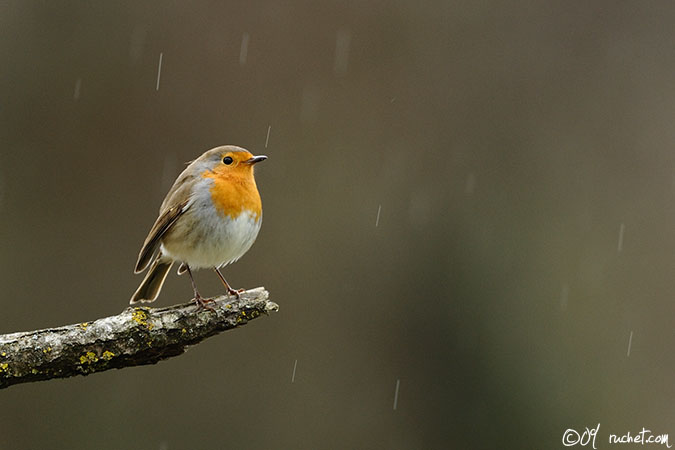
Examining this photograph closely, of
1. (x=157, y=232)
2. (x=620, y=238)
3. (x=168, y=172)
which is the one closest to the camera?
(x=157, y=232)

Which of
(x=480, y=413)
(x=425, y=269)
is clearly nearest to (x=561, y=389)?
(x=480, y=413)

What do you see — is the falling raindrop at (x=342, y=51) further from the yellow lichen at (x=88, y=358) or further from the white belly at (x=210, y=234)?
the yellow lichen at (x=88, y=358)

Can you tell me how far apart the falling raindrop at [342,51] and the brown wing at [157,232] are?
4.64 meters

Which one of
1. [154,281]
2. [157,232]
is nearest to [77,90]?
[154,281]

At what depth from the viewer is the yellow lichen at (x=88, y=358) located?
3016 millimetres

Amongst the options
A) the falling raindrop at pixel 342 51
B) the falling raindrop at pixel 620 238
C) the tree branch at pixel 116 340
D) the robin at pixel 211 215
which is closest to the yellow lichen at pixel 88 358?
the tree branch at pixel 116 340

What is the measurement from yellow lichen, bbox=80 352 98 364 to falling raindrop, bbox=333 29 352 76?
5.87 m

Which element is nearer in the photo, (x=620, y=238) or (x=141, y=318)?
(x=141, y=318)

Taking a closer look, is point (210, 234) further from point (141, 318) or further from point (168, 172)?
point (168, 172)

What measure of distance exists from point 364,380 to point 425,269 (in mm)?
1294

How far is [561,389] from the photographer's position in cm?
778

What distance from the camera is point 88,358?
302 cm

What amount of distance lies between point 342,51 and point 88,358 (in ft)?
19.8

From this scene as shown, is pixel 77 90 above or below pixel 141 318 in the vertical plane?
above
